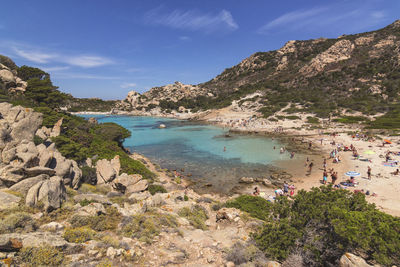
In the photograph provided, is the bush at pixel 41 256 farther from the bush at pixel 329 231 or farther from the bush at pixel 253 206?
the bush at pixel 253 206

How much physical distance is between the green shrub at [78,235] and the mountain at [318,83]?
2521 inches

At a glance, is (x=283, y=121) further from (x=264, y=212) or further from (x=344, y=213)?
(x=344, y=213)

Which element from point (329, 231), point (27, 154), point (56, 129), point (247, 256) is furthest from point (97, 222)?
point (56, 129)

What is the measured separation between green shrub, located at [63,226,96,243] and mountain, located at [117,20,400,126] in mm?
64046

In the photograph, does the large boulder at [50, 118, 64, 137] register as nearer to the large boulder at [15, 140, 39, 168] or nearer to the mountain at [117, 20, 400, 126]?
the large boulder at [15, 140, 39, 168]

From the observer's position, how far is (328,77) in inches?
3248

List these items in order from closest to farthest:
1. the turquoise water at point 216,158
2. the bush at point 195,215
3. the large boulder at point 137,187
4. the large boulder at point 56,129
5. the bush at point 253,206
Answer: the bush at point 195,215
the bush at point 253,206
the large boulder at point 137,187
the large boulder at point 56,129
the turquoise water at point 216,158

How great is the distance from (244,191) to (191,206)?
8.63 meters

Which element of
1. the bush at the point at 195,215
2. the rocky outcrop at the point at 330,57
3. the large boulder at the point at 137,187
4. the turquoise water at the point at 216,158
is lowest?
the turquoise water at the point at 216,158

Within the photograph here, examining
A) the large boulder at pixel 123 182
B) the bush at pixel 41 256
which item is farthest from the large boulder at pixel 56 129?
the bush at pixel 41 256

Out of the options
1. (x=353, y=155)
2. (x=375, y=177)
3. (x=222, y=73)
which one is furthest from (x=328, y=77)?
(x=222, y=73)

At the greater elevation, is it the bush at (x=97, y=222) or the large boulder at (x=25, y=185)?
the large boulder at (x=25, y=185)

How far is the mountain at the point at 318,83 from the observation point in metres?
62.0

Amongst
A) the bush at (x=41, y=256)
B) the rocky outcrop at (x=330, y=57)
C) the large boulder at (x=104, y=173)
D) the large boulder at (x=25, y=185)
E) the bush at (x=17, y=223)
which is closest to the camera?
the bush at (x=41, y=256)
